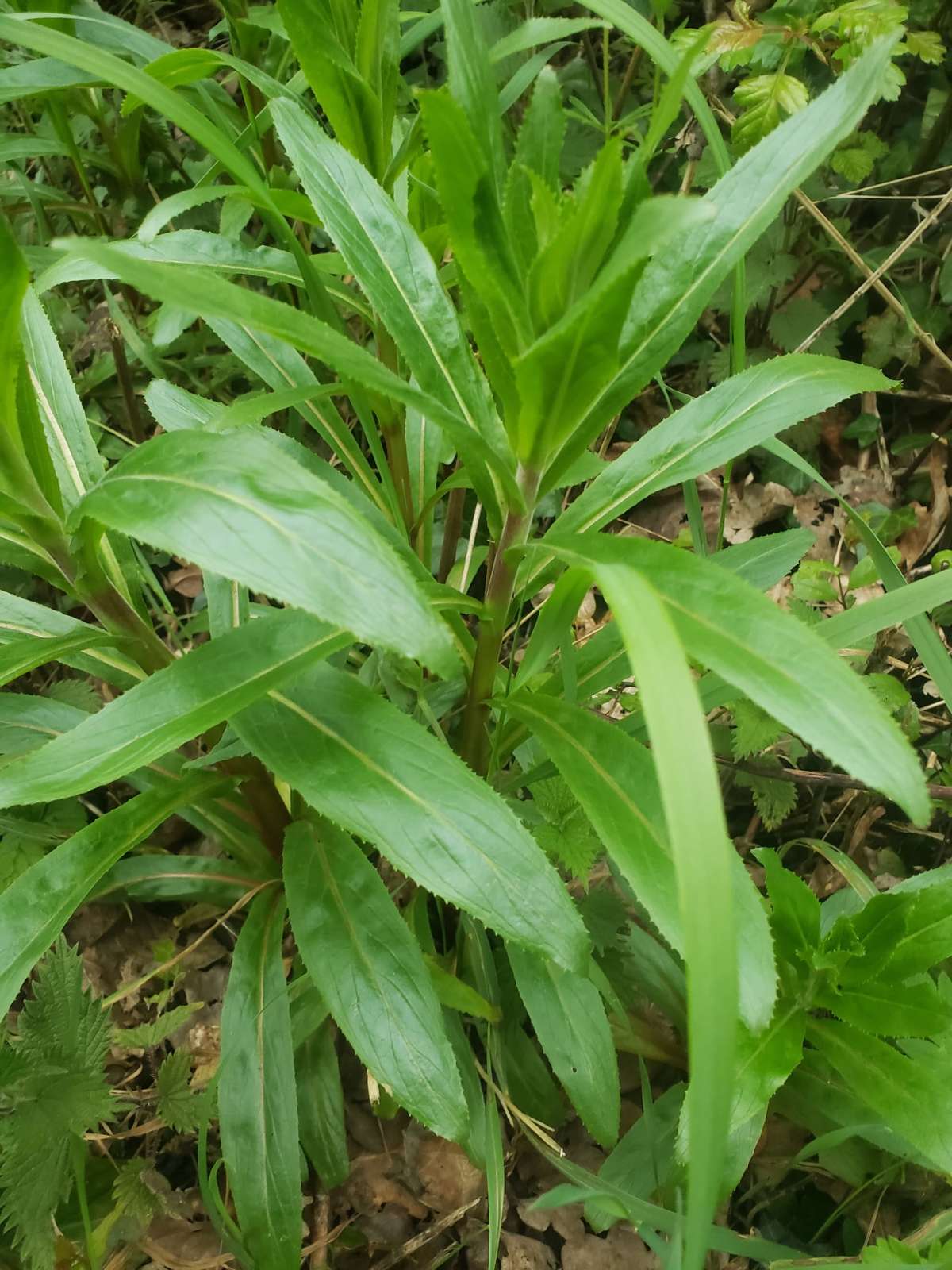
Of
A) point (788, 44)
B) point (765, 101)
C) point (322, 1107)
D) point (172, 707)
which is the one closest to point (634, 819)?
point (172, 707)

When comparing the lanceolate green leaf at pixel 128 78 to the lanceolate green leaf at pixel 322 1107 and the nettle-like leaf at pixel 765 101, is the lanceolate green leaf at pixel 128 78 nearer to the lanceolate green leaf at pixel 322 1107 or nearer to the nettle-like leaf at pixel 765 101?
the nettle-like leaf at pixel 765 101

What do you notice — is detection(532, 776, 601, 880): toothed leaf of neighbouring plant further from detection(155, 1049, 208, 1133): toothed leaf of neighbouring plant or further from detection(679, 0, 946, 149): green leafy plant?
detection(679, 0, 946, 149): green leafy plant

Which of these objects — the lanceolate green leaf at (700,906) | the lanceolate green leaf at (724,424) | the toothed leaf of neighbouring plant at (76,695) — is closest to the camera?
the lanceolate green leaf at (700,906)

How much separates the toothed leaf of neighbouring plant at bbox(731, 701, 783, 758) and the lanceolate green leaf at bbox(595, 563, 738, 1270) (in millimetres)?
679

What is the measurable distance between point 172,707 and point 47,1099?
554 millimetres

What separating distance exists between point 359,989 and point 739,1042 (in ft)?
1.29

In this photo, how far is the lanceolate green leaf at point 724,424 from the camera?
88 cm

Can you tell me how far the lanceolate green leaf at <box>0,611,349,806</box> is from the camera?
27.0 inches

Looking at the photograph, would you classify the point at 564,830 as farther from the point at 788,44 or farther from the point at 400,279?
the point at 788,44

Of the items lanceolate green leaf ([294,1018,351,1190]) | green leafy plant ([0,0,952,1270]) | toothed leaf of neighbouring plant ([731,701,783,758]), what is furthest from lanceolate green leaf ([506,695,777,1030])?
lanceolate green leaf ([294,1018,351,1190])

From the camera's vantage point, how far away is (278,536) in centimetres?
58

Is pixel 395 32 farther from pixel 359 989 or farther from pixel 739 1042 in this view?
pixel 739 1042

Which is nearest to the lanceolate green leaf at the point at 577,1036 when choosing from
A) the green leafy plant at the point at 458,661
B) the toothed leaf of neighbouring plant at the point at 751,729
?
the green leafy plant at the point at 458,661

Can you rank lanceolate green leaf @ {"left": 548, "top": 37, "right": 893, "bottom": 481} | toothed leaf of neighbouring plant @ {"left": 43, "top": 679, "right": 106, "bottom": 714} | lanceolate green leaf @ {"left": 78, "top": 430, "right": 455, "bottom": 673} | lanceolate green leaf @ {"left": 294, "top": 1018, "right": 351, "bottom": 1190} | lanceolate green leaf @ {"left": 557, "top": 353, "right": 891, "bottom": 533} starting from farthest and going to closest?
toothed leaf of neighbouring plant @ {"left": 43, "top": 679, "right": 106, "bottom": 714} → lanceolate green leaf @ {"left": 294, "top": 1018, "right": 351, "bottom": 1190} → lanceolate green leaf @ {"left": 557, "top": 353, "right": 891, "bottom": 533} → lanceolate green leaf @ {"left": 548, "top": 37, "right": 893, "bottom": 481} → lanceolate green leaf @ {"left": 78, "top": 430, "right": 455, "bottom": 673}
